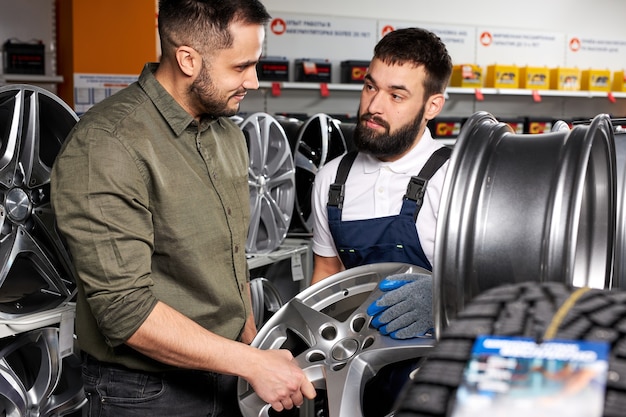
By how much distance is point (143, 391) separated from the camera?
77.8 inches

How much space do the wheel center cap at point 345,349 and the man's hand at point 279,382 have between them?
10 centimetres

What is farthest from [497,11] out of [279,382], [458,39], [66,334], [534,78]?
[279,382]

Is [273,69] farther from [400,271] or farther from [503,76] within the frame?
[400,271]

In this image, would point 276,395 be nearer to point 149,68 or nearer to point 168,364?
point 168,364

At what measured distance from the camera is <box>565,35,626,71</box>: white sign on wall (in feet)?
30.2

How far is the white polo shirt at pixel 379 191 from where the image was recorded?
230cm

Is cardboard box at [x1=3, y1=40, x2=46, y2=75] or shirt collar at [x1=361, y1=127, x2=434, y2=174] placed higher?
cardboard box at [x1=3, y1=40, x2=46, y2=75]

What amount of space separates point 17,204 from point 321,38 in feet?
19.8

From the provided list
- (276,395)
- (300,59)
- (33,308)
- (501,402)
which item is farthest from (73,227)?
(300,59)

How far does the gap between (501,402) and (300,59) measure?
7235mm

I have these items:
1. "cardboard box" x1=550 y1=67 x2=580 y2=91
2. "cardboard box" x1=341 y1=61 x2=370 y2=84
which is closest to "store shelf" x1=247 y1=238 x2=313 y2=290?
"cardboard box" x1=341 y1=61 x2=370 y2=84

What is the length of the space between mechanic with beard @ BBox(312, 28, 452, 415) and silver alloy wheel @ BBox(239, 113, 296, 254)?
1.16 m

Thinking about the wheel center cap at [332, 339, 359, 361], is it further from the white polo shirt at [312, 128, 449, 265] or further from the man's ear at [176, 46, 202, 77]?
the man's ear at [176, 46, 202, 77]

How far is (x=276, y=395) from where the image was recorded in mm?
1730
